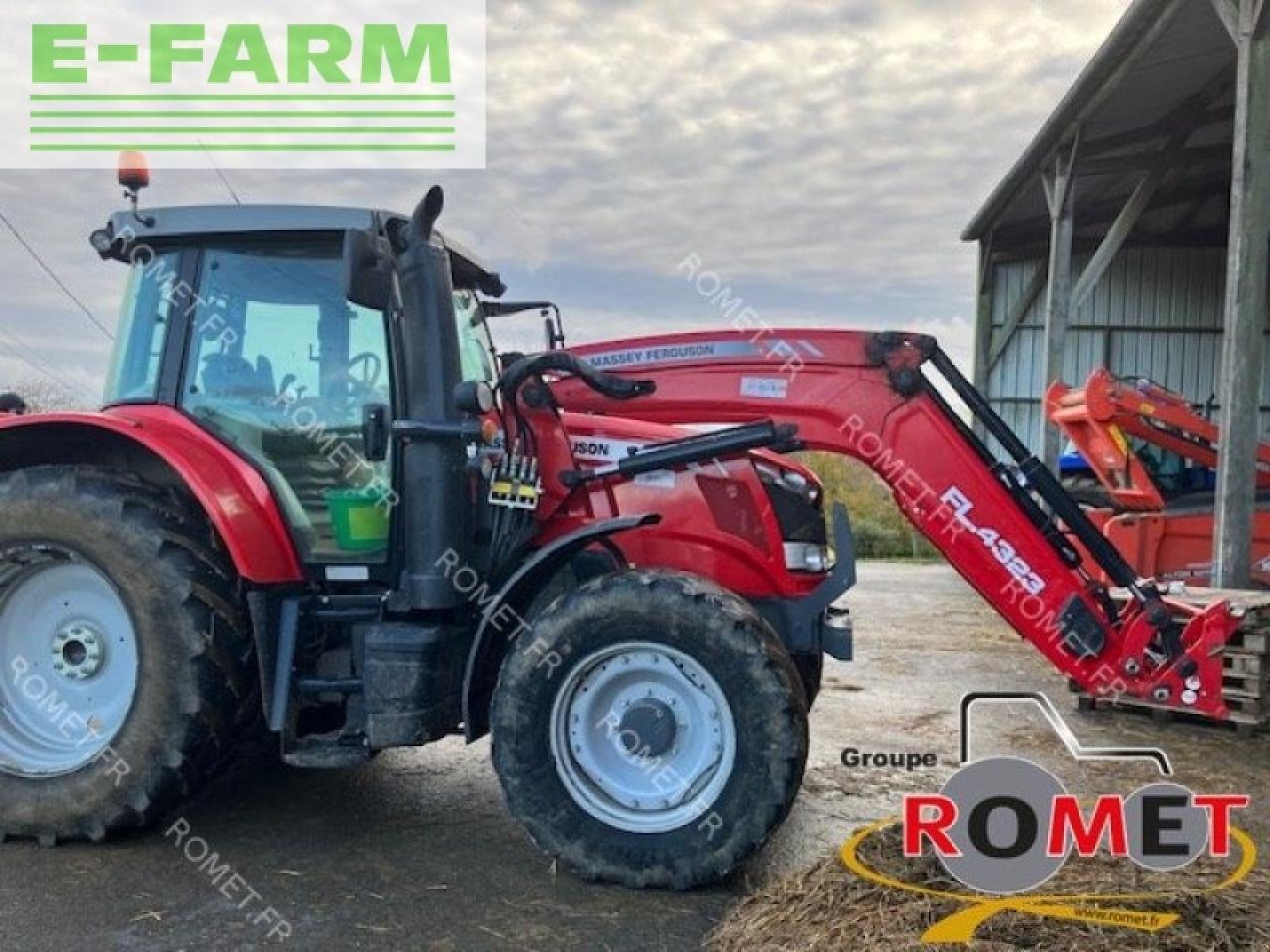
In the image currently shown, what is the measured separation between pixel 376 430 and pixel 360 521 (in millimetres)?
358

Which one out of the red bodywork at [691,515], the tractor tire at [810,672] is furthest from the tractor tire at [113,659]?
the tractor tire at [810,672]

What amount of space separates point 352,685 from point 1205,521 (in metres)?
7.00

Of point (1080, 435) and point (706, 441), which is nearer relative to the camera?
point (706, 441)

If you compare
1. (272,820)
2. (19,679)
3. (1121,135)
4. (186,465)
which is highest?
(1121,135)

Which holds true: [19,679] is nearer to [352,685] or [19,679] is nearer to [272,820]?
[272,820]

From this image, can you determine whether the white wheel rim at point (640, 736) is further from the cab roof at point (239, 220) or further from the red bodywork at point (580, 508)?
the cab roof at point (239, 220)

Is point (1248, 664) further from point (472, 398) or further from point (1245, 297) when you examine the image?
point (472, 398)

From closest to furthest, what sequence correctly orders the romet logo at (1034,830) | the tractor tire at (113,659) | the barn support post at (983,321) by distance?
1. the romet logo at (1034,830)
2. the tractor tire at (113,659)
3. the barn support post at (983,321)

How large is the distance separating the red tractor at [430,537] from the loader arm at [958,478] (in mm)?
11

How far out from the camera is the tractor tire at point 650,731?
3516 mm

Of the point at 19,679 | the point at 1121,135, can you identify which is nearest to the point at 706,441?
the point at 19,679

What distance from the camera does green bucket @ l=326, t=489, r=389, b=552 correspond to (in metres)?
4.11

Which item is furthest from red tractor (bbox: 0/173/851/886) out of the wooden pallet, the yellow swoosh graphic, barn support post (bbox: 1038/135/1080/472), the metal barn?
barn support post (bbox: 1038/135/1080/472)

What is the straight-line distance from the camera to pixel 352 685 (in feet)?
13.0
